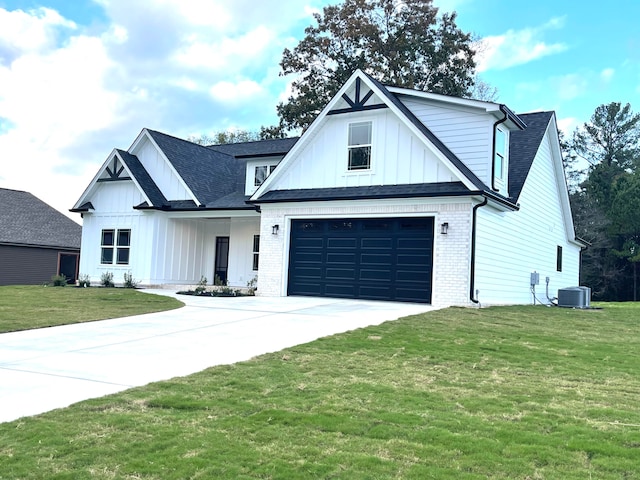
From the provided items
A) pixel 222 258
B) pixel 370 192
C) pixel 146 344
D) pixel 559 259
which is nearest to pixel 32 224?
pixel 222 258

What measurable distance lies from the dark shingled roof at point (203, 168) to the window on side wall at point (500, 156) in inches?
431

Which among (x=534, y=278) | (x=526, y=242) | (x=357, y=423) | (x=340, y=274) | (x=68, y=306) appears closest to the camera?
(x=357, y=423)

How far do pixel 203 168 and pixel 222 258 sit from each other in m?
3.90

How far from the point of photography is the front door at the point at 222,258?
2481 cm

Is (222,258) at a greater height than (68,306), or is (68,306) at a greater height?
(222,258)

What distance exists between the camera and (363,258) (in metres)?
17.6

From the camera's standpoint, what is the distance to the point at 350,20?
3791 cm

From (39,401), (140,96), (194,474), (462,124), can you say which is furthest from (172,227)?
(194,474)

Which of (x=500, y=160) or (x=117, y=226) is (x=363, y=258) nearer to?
(x=500, y=160)

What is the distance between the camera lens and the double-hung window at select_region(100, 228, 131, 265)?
937 inches

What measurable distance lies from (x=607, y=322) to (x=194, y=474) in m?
13.0

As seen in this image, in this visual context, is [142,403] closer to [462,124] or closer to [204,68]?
[462,124]

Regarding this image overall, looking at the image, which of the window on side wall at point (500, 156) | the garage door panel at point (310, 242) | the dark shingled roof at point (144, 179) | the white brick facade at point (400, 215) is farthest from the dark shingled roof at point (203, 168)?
the window on side wall at point (500, 156)

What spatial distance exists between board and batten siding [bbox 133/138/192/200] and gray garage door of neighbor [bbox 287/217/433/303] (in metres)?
6.66
